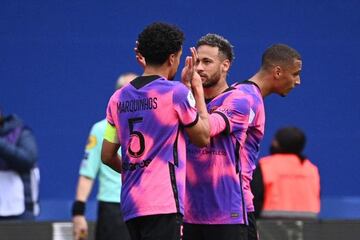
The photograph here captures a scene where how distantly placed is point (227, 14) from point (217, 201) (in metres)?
5.97

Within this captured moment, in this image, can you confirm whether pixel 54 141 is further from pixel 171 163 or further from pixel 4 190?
pixel 171 163

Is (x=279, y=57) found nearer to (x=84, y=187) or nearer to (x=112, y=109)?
(x=112, y=109)

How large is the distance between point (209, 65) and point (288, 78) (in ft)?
1.77

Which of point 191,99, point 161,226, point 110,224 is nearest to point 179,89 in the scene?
point 191,99

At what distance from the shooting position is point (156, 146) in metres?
5.55

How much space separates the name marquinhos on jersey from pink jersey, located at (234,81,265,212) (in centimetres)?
78

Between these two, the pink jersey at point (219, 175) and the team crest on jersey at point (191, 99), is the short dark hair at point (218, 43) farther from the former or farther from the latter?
the team crest on jersey at point (191, 99)

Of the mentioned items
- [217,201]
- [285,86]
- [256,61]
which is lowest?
[217,201]

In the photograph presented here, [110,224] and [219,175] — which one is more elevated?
[219,175]

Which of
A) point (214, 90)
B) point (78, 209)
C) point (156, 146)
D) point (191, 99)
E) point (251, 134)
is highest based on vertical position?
point (214, 90)

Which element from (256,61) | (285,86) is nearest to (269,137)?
(256,61)

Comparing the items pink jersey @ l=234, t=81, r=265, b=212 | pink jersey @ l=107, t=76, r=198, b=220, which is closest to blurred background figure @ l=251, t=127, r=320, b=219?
pink jersey @ l=234, t=81, r=265, b=212

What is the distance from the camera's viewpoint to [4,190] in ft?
28.2

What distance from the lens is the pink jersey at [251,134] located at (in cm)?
621
